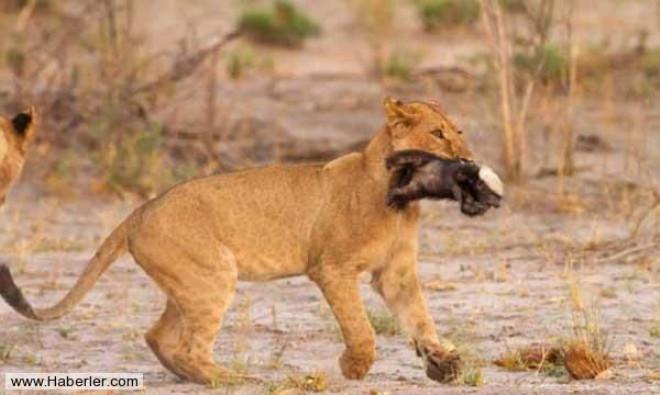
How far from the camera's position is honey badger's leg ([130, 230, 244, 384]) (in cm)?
785

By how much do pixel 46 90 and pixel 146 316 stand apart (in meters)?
4.74

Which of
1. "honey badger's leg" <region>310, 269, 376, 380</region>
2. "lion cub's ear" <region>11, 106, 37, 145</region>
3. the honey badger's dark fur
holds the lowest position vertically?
"honey badger's leg" <region>310, 269, 376, 380</region>

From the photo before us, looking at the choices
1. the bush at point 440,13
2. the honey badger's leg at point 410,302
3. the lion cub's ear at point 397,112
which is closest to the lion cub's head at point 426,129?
the lion cub's ear at point 397,112

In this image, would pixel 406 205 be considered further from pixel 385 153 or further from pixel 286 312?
pixel 286 312

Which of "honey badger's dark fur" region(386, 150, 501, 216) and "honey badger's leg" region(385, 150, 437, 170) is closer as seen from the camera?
"honey badger's dark fur" region(386, 150, 501, 216)

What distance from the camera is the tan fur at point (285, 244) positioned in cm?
788

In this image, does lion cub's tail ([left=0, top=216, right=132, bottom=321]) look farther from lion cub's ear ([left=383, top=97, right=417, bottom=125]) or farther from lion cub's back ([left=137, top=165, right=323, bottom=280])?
lion cub's ear ([left=383, top=97, right=417, bottom=125])

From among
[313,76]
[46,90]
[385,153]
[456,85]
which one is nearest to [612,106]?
[456,85]

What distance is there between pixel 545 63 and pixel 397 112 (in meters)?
6.28

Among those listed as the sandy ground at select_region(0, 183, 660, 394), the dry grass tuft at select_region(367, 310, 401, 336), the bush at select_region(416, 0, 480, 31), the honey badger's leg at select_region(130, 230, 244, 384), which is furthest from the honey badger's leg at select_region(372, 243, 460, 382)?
the bush at select_region(416, 0, 480, 31)

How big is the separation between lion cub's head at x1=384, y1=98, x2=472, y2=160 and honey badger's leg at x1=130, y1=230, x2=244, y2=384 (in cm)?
84

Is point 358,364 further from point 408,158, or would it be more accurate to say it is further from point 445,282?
point 445,282

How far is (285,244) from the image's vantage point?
26.8 feet

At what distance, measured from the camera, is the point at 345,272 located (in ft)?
26.2
